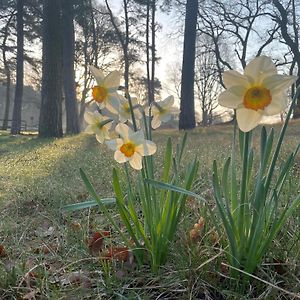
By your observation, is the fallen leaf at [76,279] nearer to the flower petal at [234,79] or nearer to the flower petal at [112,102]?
the flower petal at [112,102]

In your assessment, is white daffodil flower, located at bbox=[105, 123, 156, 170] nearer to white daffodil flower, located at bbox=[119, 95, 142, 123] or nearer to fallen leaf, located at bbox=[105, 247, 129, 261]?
white daffodil flower, located at bbox=[119, 95, 142, 123]

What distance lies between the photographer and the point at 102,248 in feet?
4.05

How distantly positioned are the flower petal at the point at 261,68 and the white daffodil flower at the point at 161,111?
0.41 metres

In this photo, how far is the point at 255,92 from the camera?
0.80 metres

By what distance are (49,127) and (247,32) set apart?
41.2 ft

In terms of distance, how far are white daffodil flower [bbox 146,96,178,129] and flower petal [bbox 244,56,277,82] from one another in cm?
41

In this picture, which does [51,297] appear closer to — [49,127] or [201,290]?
[201,290]

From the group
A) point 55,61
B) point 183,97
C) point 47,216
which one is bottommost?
point 47,216

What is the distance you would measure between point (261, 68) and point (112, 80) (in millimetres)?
417

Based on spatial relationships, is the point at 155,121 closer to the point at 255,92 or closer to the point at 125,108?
the point at 125,108

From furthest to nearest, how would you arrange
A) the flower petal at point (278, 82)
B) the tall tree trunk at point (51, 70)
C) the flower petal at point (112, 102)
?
the tall tree trunk at point (51, 70) → the flower petal at point (112, 102) → the flower petal at point (278, 82)

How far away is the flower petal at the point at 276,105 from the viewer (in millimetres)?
771

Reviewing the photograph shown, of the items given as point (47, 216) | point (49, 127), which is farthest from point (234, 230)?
point (49, 127)

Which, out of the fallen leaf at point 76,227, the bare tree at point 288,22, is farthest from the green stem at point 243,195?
the bare tree at point 288,22
